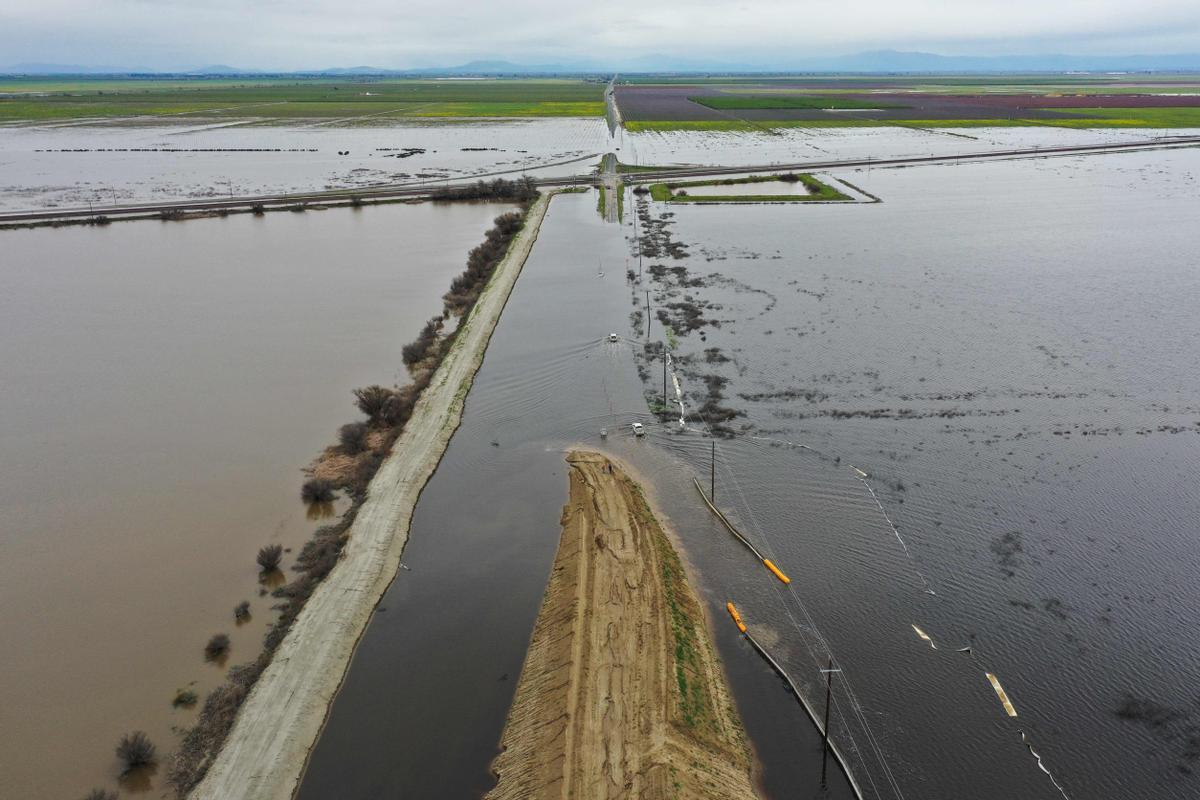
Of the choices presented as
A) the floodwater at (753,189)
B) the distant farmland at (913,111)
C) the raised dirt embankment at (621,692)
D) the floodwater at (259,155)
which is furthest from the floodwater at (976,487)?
the distant farmland at (913,111)

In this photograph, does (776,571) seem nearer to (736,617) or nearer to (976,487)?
(736,617)

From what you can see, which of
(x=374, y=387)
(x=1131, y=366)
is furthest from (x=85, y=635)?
(x=1131, y=366)

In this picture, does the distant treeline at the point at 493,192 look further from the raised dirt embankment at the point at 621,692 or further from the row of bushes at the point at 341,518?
the raised dirt embankment at the point at 621,692

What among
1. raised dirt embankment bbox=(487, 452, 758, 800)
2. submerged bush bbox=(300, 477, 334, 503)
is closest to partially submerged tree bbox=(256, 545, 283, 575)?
submerged bush bbox=(300, 477, 334, 503)

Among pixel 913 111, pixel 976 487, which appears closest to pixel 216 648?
pixel 976 487

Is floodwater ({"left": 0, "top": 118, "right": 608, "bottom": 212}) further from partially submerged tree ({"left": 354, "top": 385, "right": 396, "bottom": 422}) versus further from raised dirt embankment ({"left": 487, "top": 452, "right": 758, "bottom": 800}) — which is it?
raised dirt embankment ({"left": 487, "top": 452, "right": 758, "bottom": 800})
